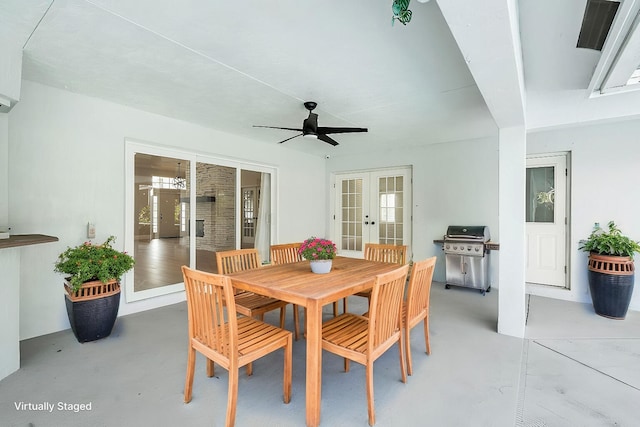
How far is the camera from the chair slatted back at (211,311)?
163 centimetres

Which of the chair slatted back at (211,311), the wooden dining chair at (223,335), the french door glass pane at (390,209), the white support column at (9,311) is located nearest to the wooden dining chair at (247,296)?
the wooden dining chair at (223,335)

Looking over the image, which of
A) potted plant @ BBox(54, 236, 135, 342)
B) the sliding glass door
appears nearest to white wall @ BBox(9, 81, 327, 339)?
the sliding glass door

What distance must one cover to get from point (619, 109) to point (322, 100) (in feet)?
9.37

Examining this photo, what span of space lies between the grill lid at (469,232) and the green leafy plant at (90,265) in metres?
4.43

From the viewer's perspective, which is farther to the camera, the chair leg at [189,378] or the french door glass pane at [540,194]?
the french door glass pane at [540,194]

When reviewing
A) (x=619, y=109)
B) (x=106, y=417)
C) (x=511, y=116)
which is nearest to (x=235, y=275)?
(x=106, y=417)

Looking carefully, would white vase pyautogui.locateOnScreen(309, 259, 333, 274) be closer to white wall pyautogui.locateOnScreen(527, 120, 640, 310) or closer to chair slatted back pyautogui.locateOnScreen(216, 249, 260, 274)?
chair slatted back pyautogui.locateOnScreen(216, 249, 260, 274)

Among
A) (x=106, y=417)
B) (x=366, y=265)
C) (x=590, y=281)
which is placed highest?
(x=366, y=265)

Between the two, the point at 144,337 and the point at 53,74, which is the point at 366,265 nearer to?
the point at 144,337

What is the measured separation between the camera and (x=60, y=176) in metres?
3.09

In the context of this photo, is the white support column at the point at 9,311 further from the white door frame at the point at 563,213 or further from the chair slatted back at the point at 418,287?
the white door frame at the point at 563,213

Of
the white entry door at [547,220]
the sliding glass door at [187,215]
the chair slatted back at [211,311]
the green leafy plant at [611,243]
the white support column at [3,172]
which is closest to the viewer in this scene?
the chair slatted back at [211,311]

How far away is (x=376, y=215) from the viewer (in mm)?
6074

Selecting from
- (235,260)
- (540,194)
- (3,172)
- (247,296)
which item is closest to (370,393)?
(247,296)
